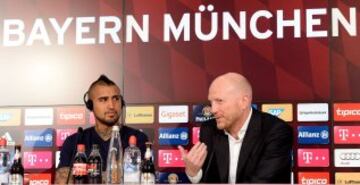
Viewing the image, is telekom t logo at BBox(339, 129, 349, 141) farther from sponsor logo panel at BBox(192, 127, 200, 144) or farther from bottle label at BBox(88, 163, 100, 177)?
bottle label at BBox(88, 163, 100, 177)

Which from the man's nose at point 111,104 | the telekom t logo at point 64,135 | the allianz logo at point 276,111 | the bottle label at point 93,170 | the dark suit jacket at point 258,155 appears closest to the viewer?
the bottle label at point 93,170

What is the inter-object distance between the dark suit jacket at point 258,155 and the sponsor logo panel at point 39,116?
1450 mm

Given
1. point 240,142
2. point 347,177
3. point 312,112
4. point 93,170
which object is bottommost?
point 347,177

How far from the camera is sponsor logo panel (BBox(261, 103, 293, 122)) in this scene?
4.02m

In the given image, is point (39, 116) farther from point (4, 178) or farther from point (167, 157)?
point (4, 178)

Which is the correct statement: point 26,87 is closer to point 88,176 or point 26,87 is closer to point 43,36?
point 43,36

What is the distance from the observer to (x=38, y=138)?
429 cm

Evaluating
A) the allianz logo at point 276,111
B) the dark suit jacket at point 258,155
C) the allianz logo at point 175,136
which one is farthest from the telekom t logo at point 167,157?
the dark suit jacket at point 258,155

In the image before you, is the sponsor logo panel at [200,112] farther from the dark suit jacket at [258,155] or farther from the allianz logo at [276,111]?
the dark suit jacket at [258,155]

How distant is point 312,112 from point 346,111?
0.66 feet

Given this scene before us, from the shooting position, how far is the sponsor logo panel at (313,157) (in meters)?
3.96

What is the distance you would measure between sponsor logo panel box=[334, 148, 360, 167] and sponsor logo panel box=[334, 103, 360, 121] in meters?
0.19

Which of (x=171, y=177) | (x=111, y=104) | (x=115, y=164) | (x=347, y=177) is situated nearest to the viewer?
(x=115, y=164)

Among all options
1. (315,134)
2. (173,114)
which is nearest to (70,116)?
(173,114)
